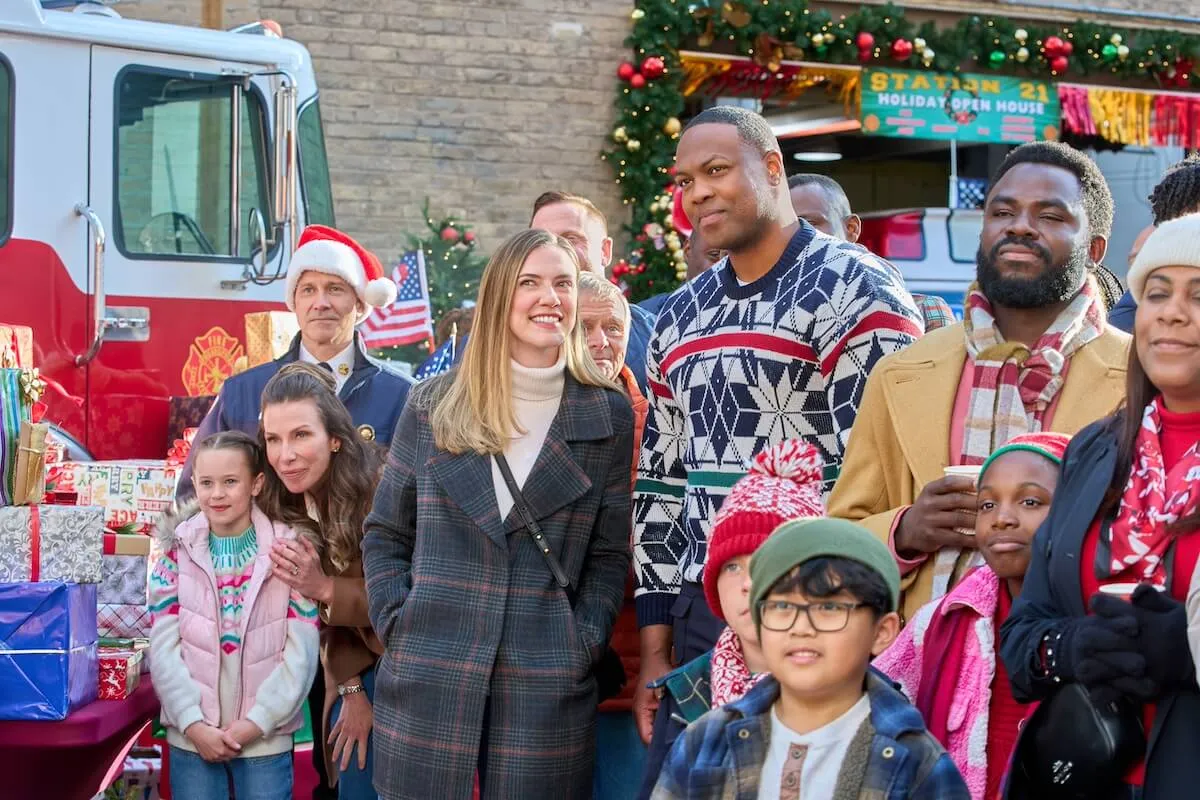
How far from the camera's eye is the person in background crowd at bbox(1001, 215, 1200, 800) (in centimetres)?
248

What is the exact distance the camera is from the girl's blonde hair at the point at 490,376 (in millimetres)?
3832

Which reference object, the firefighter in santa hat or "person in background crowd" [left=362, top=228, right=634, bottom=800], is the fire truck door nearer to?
the firefighter in santa hat

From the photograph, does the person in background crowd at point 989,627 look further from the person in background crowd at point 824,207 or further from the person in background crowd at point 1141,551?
the person in background crowd at point 824,207

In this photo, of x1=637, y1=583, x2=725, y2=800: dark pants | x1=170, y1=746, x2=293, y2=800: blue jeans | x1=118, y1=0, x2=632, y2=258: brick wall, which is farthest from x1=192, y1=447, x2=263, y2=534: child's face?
x1=118, y1=0, x2=632, y2=258: brick wall

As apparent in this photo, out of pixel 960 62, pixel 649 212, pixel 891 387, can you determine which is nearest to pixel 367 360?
pixel 891 387

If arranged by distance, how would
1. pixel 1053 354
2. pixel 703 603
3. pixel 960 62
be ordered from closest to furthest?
pixel 1053 354
pixel 703 603
pixel 960 62

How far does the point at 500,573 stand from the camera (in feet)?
12.4

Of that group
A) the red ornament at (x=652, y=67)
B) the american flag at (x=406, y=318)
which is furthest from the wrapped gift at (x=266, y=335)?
the red ornament at (x=652, y=67)

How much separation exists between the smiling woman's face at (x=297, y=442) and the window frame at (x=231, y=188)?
2.28 meters

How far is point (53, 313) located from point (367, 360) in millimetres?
1904

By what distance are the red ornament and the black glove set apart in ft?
37.3

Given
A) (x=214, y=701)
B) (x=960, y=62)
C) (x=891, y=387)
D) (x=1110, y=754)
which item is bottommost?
(x=214, y=701)

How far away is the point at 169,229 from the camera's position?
680 centimetres

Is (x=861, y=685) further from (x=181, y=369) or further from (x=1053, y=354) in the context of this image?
(x=181, y=369)
